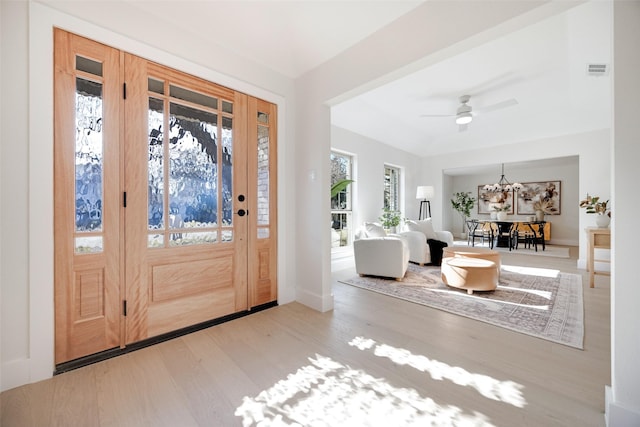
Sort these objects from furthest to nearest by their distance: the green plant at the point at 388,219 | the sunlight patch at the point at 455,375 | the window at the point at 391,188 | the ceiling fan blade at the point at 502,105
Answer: the window at the point at 391,188
the green plant at the point at 388,219
the ceiling fan blade at the point at 502,105
the sunlight patch at the point at 455,375

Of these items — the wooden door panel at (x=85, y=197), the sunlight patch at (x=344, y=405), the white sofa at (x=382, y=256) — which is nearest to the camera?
the sunlight patch at (x=344, y=405)

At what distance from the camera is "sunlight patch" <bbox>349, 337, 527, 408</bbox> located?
1476 mm

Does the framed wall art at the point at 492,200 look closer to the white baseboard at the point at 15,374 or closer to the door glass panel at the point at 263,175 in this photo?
the door glass panel at the point at 263,175

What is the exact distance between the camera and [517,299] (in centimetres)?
301

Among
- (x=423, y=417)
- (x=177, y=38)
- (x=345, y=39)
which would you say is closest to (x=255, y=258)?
(x=423, y=417)

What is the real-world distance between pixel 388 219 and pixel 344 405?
466 cm

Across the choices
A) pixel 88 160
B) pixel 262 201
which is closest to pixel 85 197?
pixel 88 160

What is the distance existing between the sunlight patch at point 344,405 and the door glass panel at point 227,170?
4.99 feet

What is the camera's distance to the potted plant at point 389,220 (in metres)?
5.63

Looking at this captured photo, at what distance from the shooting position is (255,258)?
8.77 ft

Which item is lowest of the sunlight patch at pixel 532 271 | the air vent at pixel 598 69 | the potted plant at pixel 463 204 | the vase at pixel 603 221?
the sunlight patch at pixel 532 271

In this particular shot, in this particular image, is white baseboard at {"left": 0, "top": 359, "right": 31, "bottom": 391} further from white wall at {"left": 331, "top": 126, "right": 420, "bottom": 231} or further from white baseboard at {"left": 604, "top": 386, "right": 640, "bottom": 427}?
white wall at {"left": 331, "top": 126, "right": 420, "bottom": 231}

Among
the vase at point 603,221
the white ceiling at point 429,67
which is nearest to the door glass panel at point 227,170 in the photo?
the white ceiling at point 429,67

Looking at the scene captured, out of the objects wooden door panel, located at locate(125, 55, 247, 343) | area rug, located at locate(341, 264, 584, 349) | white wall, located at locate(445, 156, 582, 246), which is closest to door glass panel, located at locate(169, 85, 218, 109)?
wooden door panel, located at locate(125, 55, 247, 343)
